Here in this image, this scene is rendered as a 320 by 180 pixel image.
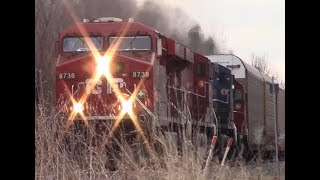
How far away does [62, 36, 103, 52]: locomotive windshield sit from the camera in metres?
10.3

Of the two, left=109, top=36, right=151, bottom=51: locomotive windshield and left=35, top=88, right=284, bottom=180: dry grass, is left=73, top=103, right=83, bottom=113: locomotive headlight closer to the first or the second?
left=109, top=36, right=151, bottom=51: locomotive windshield

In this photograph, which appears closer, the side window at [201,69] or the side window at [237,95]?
the side window at [201,69]

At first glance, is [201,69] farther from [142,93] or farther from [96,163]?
[96,163]

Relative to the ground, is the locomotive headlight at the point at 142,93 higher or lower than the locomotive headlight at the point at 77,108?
higher

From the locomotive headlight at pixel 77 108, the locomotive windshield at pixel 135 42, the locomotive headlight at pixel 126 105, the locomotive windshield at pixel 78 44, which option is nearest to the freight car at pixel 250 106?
the locomotive windshield at pixel 135 42

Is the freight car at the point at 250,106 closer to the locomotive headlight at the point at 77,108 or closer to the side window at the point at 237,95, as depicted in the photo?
the side window at the point at 237,95

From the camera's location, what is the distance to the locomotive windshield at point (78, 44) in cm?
1034

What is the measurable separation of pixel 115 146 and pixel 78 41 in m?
2.89

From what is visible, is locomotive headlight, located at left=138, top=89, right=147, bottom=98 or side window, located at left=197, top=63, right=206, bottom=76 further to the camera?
side window, located at left=197, top=63, right=206, bottom=76

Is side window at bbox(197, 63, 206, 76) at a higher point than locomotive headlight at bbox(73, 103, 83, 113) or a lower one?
higher

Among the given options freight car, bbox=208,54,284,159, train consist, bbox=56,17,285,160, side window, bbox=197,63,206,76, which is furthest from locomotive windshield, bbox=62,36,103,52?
freight car, bbox=208,54,284,159

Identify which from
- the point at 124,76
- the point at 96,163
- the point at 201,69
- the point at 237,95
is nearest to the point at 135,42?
the point at 124,76

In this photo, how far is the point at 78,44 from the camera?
10.5 m

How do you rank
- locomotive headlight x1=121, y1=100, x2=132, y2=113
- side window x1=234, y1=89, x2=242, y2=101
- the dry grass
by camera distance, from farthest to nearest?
1. side window x1=234, y1=89, x2=242, y2=101
2. locomotive headlight x1=121, y1=100, x2=132, y2=113
3. the dry grass
